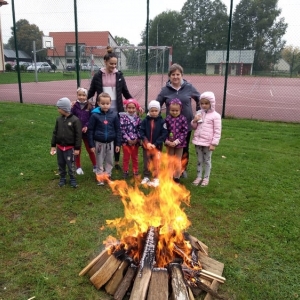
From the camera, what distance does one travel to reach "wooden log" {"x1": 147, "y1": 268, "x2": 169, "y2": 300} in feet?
8.52

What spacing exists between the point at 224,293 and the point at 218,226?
124 cm

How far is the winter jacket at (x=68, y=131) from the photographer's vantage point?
501 centimetres

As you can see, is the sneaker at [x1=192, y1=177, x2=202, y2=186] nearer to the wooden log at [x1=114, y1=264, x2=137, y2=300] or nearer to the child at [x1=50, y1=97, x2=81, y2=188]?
the child at [x1=50, y1=97, x2=81, y2=188]

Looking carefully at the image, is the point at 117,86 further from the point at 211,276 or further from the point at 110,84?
the point at 211,276

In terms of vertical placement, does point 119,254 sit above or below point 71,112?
below

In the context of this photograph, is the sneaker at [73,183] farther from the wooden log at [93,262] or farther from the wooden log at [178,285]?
the wooden log at [178,285]

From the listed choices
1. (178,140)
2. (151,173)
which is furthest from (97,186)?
(178,140)

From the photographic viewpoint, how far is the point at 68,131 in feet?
16.4

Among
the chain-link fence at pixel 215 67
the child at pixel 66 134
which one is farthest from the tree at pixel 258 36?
the child at pixel 66 134

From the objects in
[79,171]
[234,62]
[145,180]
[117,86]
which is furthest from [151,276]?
[234,62]

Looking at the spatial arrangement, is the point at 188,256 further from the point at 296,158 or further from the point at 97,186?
the point at 296,158

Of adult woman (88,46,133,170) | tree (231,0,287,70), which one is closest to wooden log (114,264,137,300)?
adult woman (88,46,133,170)

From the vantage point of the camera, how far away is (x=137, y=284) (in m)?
2.68

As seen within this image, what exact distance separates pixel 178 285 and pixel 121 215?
1.77 metres
